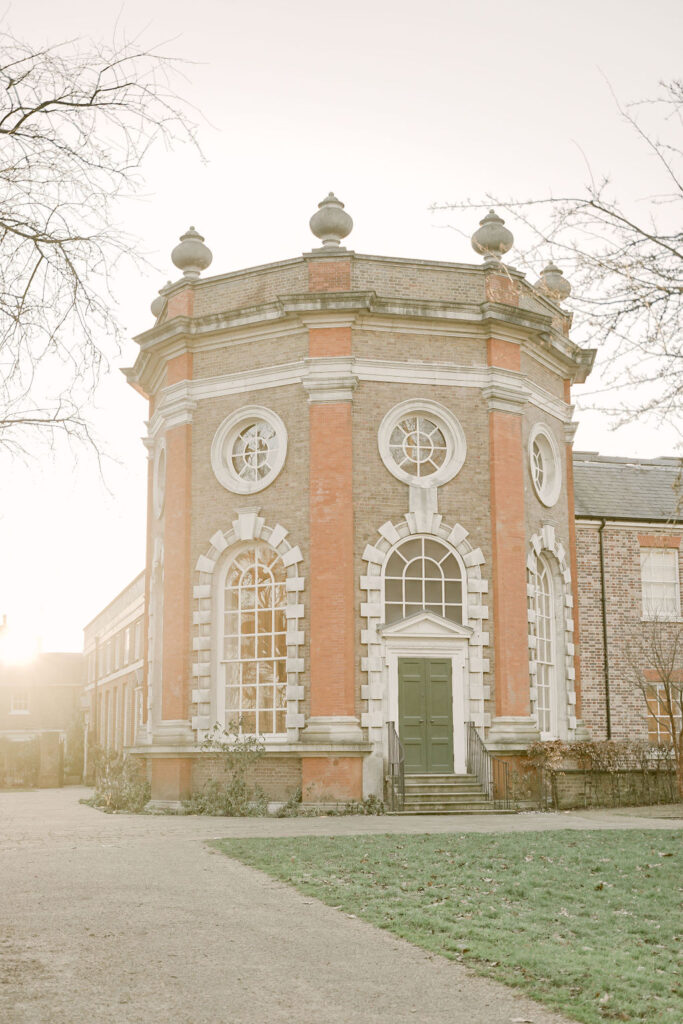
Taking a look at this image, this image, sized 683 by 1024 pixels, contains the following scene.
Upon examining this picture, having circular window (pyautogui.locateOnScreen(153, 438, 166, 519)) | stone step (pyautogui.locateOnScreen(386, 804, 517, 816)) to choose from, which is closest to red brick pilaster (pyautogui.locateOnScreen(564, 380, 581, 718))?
stone step (pyautogui.locateOnScreen(386, 804, 517, 816))

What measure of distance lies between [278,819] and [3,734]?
43961mm

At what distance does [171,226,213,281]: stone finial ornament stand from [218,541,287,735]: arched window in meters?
6.13

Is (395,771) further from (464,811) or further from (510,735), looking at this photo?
(510,735)

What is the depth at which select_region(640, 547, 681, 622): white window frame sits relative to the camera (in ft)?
87.1

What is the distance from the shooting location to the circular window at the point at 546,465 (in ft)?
74.8

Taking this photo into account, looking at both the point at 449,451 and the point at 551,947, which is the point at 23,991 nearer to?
the point at 551,947

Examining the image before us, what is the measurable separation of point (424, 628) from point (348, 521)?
7.89ft

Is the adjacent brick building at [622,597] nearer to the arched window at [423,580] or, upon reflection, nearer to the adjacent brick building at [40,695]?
the arched window at [423,580]

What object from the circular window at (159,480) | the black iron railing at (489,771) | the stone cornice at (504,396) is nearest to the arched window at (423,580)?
the black iron railing at (489,771)

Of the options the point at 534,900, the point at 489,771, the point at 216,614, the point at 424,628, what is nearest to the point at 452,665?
the point at 424,628

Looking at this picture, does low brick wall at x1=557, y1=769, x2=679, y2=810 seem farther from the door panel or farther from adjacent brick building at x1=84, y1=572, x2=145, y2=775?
adjacent brick building at x1=84, y1=572, x2=145, y2=775

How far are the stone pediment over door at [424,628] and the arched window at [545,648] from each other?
235cm

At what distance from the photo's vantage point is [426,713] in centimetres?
2005

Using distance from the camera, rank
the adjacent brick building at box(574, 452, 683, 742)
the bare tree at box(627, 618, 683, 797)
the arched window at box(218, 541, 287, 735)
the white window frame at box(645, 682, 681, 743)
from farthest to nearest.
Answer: the adjacent brick building at box(574, 452, 683, 742) → the white window frame at box(645, 682, 681, 743) → the bare tree at box(627, 618, 683, 797) → the arched window at box(218, 541, 287, 735)
